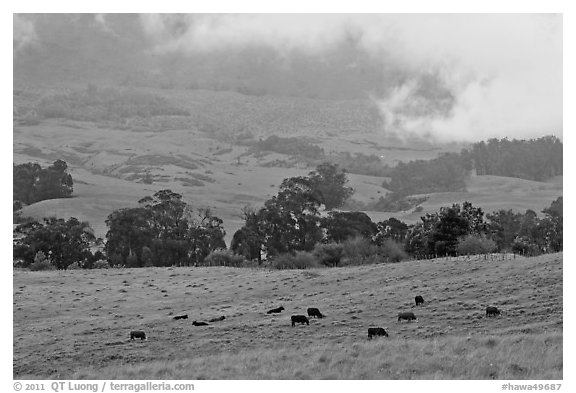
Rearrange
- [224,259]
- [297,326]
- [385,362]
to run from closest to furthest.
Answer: [385,362]
[297,326]
[224,259]

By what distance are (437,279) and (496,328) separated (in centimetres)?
1480

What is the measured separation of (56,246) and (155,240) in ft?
38.6

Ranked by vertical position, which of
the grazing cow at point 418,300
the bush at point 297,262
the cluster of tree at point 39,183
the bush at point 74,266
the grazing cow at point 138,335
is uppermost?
the cluster of tree at point 39,183

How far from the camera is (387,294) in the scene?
4628cm

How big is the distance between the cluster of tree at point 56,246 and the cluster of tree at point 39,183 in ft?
225

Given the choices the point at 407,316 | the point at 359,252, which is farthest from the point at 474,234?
the point at 407,316

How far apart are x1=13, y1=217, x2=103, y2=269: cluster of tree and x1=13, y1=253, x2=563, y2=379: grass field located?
22.2 m

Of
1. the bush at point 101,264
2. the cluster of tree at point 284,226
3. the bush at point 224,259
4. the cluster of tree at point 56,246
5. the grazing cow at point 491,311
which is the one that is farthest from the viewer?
the cluster of tree at point 284,226

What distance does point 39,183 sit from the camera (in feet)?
530

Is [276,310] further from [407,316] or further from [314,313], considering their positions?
[407,316]

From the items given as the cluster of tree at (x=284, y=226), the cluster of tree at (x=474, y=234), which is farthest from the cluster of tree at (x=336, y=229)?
the cluster of tree at (x=474, y=234)

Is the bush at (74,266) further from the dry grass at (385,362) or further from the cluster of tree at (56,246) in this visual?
the dry grass at (385,362)

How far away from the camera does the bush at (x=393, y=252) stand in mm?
74213

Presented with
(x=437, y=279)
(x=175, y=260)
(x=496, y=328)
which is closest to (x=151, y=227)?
(x=175, y=260)
